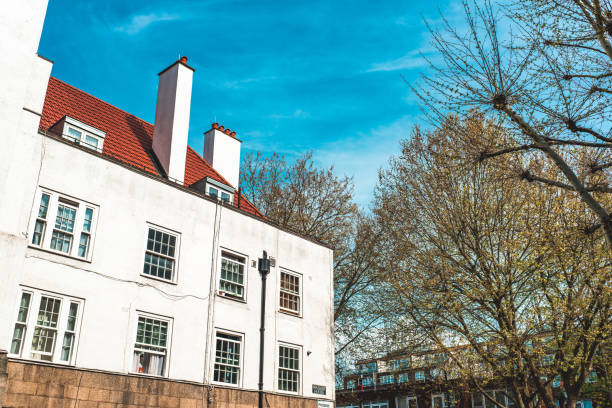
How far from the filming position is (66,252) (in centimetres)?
1415

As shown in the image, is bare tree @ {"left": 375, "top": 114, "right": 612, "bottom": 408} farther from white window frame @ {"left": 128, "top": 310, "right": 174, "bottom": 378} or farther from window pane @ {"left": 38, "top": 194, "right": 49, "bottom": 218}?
window pane @ {"left": 38, "top": 194, "right": 49, "bottom": 218}

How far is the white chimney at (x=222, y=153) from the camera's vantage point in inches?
1000

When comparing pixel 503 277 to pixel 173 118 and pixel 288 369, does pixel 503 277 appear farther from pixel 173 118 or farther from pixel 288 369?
pixel 173 118

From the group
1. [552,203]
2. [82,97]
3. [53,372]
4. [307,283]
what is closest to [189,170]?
[82,97]

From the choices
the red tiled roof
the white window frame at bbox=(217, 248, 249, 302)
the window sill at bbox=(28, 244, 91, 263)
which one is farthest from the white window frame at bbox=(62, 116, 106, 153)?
the white window frame at bbox=(217, 248, 249, 302)

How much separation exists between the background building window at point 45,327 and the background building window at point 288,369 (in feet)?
26.0

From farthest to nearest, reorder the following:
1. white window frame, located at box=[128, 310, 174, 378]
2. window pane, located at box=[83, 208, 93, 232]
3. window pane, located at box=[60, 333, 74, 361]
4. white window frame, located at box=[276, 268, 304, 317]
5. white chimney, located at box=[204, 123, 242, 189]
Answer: white chimney, located at box=[204, 123, 242, 189]
white window frame, located at box=[276, 268, 304, 317]
window pane, located at box=[83, 208, 93, 232]
white window frame, located at box=[128, 310, 174, 378]
window pane, located at box=[60, 333, 74, 361]

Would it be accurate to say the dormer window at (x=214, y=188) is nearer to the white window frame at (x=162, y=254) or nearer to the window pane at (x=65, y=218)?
the white window frame at (x=162, y=254)

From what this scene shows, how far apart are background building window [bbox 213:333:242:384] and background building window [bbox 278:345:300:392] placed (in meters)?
1.99

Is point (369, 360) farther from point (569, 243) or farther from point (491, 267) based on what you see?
point (569, 243)

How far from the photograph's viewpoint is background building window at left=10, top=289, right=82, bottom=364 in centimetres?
1268

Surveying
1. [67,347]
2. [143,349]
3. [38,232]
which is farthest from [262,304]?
[38,232]

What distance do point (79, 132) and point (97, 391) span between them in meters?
8.31

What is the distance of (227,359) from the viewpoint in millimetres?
17359
